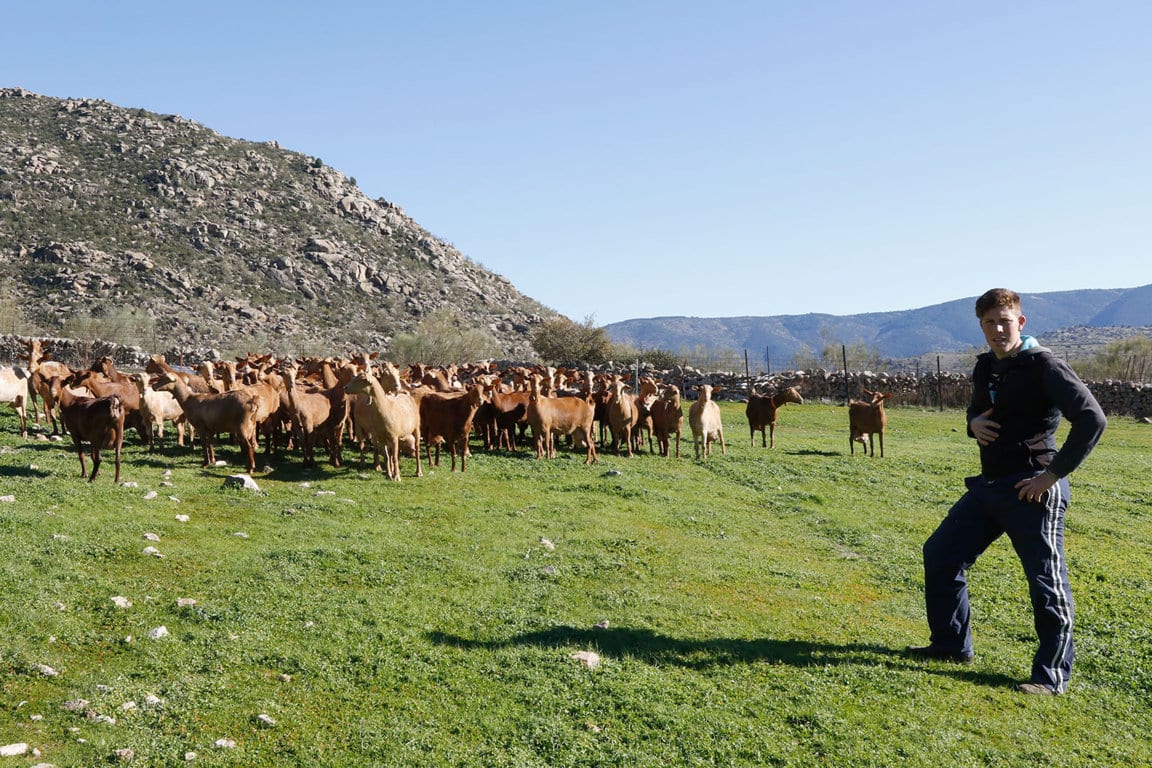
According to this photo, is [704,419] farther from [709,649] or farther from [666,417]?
[709,649]

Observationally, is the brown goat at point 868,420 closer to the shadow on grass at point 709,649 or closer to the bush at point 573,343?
the shadow on grass at point 709,649

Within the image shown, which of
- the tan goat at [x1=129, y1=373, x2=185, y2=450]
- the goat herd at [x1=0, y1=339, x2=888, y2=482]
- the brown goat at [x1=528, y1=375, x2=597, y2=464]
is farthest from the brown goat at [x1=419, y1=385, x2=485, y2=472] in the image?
the tan goat at [x1=129, y1=373, x2=185, y2=450]

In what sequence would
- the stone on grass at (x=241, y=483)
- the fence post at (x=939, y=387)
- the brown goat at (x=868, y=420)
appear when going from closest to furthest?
the stone on grass at (x=241, y=483) < the brown goat at (x=868, y=420) < the fence post at (x=939, y=387)

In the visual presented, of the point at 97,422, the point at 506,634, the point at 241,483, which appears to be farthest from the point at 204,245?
the point at 506,634

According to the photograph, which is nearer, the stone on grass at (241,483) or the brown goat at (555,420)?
the stone on grass at (241,483)

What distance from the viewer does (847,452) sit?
1983cm

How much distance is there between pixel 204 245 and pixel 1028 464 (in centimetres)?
7527

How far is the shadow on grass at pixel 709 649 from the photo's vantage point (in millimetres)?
6273

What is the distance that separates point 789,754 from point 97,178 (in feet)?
276

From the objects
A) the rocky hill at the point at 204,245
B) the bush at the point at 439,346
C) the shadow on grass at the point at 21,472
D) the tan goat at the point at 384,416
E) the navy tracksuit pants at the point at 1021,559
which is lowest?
the navy tracksuit pants at the point at 1021,559

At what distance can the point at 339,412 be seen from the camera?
550 inches

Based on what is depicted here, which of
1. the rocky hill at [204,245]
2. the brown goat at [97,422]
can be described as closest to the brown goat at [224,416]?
the brown goat at [97,422]

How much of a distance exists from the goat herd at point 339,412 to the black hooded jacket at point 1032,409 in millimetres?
9151

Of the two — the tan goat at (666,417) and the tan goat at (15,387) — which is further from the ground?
the tan goat at (15,387)
